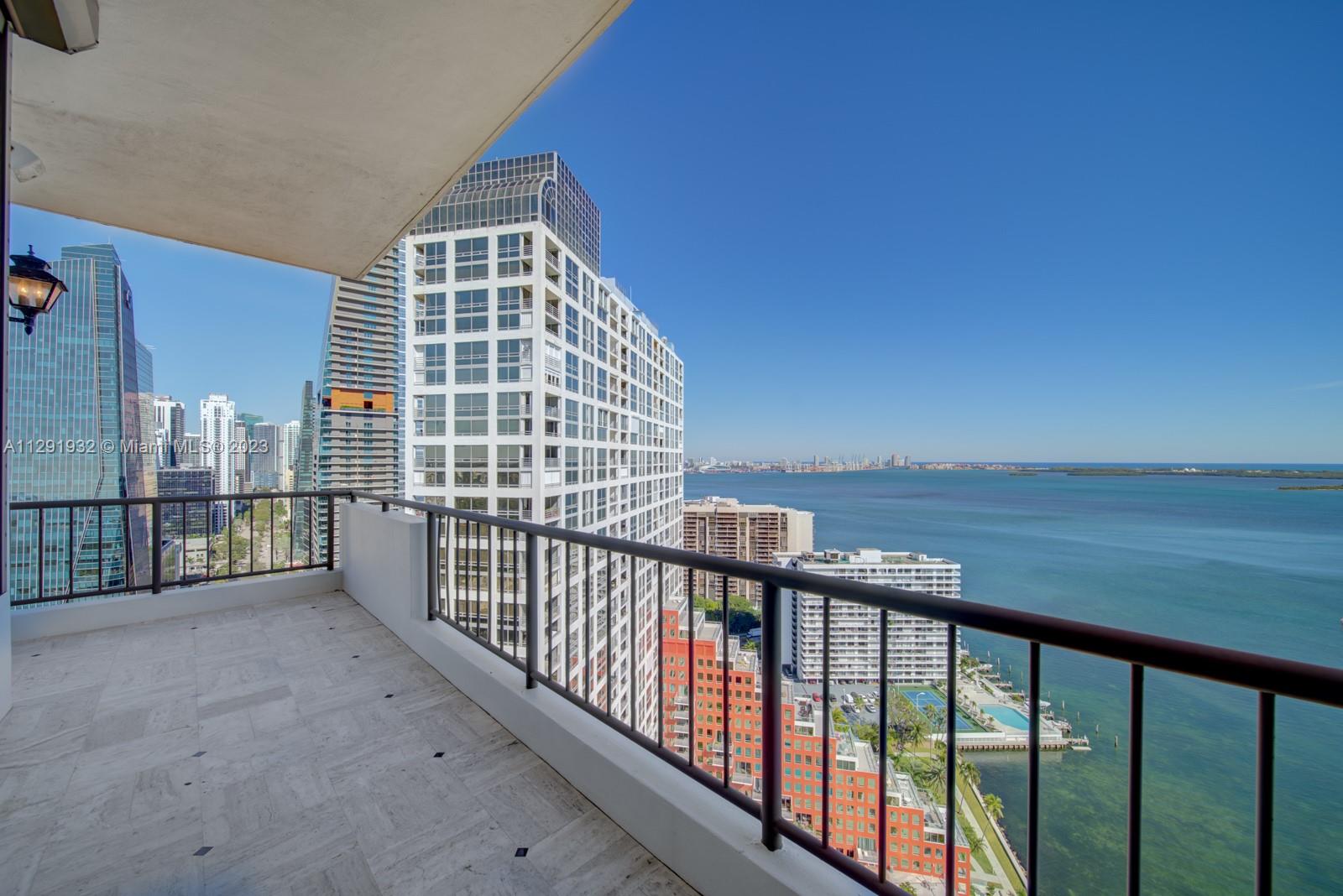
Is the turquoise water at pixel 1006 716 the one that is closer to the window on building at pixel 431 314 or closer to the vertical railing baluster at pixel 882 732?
the vertical railing baluster at pixel 882 732

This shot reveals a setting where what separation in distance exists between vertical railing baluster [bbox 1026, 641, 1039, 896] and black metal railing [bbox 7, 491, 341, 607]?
4.83 meters

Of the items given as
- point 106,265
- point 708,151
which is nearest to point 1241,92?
point 708,151

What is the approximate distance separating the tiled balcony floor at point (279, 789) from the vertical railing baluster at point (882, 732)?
0.66 m

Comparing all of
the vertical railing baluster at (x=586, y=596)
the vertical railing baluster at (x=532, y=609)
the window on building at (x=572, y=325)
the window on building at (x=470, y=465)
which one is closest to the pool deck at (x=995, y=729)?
the vertical railing baluster at (x=586, y=596)

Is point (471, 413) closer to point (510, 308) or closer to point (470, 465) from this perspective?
point (470, 465)

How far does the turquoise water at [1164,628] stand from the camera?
82cm

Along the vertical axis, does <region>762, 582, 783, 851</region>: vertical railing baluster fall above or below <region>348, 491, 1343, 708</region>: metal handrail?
below

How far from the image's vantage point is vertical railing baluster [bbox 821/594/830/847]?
1173mm

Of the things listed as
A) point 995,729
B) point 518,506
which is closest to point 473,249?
point 518,506

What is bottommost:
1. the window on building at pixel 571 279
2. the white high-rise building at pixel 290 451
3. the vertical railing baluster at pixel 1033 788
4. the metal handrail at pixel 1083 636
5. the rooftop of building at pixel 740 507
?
the rooftop of building at pixel 740 507

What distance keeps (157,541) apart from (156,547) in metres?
0.05

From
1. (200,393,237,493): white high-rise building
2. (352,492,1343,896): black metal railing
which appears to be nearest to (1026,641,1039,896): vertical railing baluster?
(352,492,1343,896): black metal railing

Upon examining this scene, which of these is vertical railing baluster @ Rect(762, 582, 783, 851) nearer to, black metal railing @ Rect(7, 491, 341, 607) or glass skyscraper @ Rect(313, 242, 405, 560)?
black metal railing @ Rect(7, 491, 341, 607)

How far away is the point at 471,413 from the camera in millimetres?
16859
